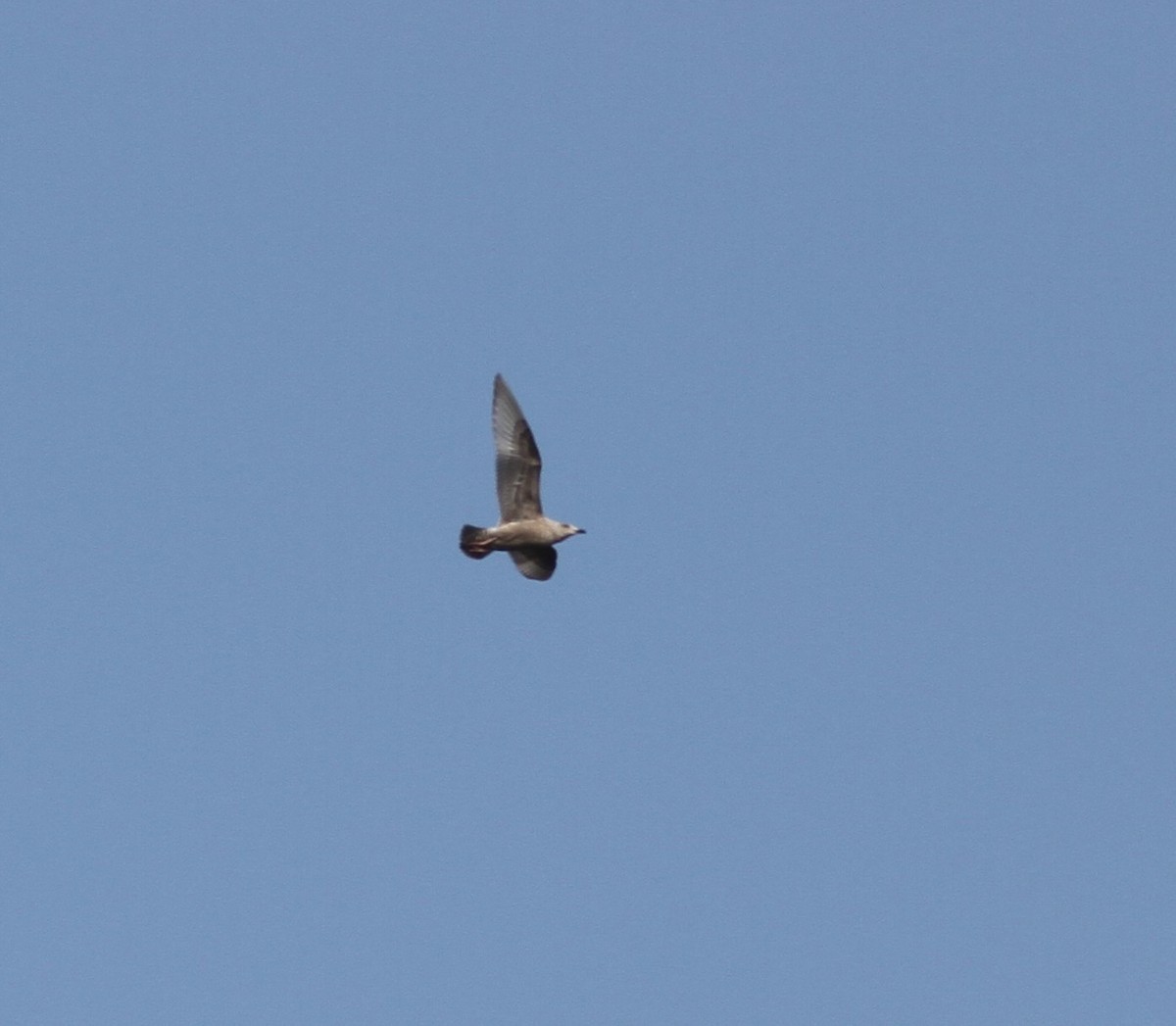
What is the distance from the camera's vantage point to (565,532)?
179750 mm

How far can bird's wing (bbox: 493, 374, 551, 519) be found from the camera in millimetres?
179500

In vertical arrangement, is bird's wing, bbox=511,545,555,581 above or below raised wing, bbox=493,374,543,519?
below

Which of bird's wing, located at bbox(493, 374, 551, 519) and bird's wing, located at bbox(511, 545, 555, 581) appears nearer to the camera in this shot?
bird's wing, located at bbox(493, 374, 551, 519)

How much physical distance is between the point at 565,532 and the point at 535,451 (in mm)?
1512

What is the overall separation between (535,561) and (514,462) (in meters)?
1.86

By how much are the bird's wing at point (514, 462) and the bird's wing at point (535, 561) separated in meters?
0.65

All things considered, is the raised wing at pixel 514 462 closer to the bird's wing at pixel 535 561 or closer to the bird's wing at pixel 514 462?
the bird's wing at pixel 514 462

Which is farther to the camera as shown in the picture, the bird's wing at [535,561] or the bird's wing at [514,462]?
the bird's wing at [535,561]

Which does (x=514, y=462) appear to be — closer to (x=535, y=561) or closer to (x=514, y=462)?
(x=514, y=462)

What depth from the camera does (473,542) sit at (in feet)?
589

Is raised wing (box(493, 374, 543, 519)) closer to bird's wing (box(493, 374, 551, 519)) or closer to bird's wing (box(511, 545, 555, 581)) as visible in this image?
bird's wing (box(493, 374, 551, 519))

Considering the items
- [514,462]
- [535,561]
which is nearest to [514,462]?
[514,462]

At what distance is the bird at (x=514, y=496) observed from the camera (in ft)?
589

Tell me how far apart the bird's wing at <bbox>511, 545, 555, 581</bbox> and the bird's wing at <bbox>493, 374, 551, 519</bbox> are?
0.65m
